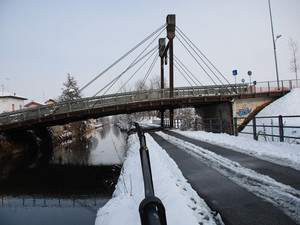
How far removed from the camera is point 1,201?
841 centimetres

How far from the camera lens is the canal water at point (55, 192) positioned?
22.5 feet

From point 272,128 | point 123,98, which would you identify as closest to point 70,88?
point 123,98

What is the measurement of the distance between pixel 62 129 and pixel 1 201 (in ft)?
83.6

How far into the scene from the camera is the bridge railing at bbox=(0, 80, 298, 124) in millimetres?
18594

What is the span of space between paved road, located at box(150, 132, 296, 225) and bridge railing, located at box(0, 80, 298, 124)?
16.0m

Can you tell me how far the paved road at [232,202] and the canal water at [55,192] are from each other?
13.8 ft

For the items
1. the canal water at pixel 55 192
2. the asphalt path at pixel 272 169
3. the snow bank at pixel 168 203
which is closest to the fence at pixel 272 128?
the asphalt path at pixel 272 169

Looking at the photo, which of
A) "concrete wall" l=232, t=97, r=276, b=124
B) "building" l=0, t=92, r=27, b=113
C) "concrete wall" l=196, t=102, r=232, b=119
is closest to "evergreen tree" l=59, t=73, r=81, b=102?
"building" l=0, t=92, r=27, b=113

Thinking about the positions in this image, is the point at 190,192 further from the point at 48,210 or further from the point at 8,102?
the point at 8,102

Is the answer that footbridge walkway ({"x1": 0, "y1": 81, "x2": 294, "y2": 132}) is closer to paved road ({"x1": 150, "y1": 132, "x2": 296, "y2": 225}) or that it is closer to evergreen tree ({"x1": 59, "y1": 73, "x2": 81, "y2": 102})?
paved road ({"x1": 150, "y1": 132, "x2": 296, "y2": 225})

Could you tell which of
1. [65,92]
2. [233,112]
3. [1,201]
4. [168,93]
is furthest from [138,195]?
[65,92]

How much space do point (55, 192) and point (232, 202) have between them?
9064 mm

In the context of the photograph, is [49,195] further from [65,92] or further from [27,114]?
[65,92]

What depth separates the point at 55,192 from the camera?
30.9 feet
